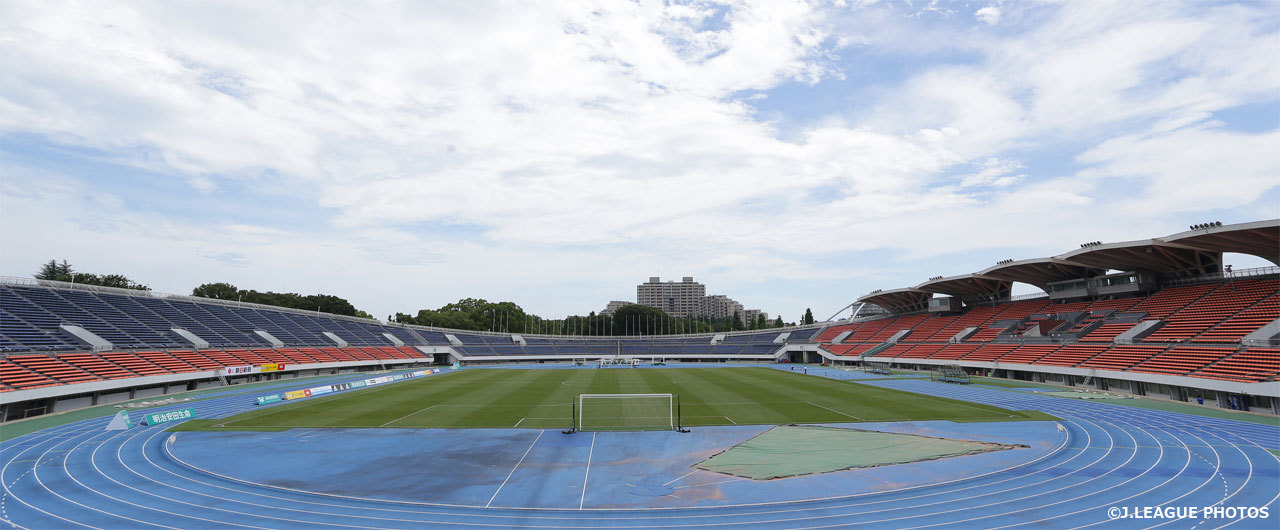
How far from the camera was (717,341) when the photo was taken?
100 meters

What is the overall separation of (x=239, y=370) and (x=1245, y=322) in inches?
2745

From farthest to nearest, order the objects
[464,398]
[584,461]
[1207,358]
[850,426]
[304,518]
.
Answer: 1. [464,398]
2. [1207,358]
3. [850,426]
4. [584,461]
5. [304,518]

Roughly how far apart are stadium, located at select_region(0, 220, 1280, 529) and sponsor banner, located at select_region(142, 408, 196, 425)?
132 mm

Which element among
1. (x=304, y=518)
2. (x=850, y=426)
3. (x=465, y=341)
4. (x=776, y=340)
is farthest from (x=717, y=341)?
(x=304, y=518)

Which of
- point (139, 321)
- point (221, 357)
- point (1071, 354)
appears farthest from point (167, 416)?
point (1071, 354)

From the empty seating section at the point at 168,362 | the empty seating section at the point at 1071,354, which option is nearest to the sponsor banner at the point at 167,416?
the empty seating section at the point at 168,362

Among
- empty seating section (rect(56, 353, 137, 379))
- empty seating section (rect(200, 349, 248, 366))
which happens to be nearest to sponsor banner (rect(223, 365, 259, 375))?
empty seating section (rect(200, 349, 248, 366))

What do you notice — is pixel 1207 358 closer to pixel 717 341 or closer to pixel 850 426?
pixel 850 426

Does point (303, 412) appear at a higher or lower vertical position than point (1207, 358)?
lower

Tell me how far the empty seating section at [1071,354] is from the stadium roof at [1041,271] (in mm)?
7287

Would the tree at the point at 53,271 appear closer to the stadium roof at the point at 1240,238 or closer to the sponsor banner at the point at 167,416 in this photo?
the sponsor banner at the point at 167,416

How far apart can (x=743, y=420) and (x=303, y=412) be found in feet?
73.2

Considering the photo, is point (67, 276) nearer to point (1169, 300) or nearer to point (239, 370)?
point (239, 370)

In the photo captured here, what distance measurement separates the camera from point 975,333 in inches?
2208
